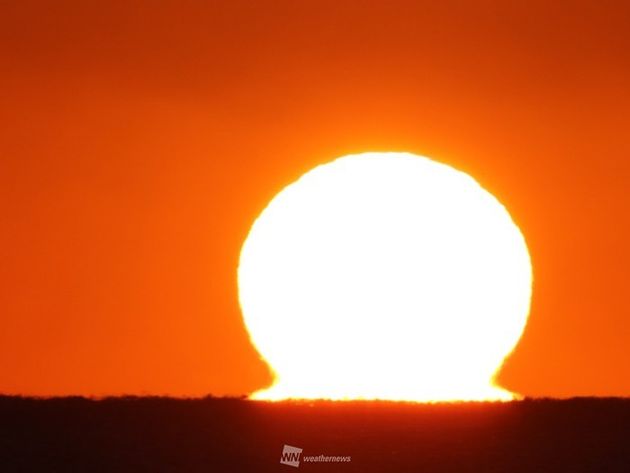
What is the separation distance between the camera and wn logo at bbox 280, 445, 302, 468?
866 centimetres

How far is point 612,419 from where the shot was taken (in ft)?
29.6

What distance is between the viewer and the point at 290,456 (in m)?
8.70

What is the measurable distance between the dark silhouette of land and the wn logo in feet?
0.10

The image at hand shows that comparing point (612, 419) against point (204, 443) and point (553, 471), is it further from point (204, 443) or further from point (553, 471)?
point (204, 443)

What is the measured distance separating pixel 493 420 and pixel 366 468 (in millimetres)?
830

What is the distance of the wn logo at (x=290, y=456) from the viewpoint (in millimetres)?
8656

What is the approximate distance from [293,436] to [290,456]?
0.15 metres

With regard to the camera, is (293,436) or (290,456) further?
(293,436)

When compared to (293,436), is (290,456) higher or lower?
lower

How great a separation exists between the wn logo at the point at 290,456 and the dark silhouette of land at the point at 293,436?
0.03 m

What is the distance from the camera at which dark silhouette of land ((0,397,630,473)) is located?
8.66 metres

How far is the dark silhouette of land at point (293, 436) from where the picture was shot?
28.4ft

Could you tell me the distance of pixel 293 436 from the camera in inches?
347

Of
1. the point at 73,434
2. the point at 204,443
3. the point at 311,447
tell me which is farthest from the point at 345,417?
the point at 73,434
